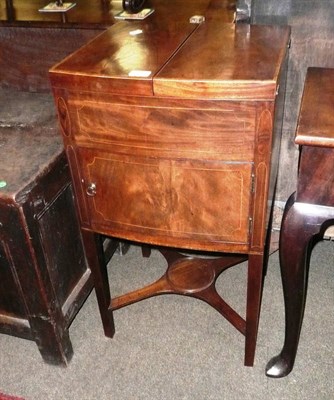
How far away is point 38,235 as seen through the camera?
3.52 ft

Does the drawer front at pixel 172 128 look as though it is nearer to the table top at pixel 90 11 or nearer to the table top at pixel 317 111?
the table top at pixel 317 111

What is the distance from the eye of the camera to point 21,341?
4.55 feet

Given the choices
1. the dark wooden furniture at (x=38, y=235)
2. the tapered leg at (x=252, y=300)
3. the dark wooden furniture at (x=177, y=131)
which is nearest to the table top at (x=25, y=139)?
the dark wooden furniture at (x=38, y=235)

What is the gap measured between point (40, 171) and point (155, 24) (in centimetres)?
49

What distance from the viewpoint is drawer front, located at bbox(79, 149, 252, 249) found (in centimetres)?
91

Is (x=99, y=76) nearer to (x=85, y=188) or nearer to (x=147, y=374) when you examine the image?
(x=85, y=188)

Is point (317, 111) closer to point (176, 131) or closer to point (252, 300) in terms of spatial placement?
point (176, 131)

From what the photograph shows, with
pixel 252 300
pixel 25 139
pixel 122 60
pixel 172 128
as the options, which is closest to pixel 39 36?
pixel 25 139

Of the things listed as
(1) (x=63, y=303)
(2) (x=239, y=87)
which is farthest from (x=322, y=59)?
(1) (x=63, y=303)

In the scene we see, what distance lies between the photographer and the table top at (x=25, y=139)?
1025mm

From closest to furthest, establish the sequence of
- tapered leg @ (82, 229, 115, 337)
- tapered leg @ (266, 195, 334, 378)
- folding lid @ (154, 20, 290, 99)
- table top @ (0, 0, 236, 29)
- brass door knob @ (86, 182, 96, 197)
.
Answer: folding lid @ (154, 20, 290, 99) → tapered leg @ (266, 195, 334, 378) → brass door knob @ (86, 182, 96, 197) → tapered leg @ (82, 229, 115, 337) → table top @ (0, 0, 236, 29)

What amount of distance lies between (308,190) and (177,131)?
0.28m

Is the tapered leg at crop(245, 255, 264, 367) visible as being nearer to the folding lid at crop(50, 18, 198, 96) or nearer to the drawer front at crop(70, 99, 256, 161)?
the drawer front at crop(70, 99, 256, 161)

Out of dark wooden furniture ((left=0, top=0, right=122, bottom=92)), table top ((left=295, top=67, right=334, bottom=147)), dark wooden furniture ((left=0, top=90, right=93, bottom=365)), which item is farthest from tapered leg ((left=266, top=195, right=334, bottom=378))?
dark wooden furniture ((left=0, top=0, right=122, bottom=92))
